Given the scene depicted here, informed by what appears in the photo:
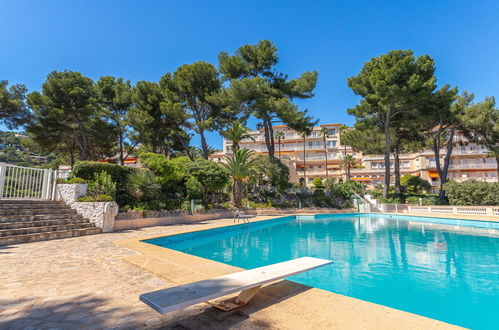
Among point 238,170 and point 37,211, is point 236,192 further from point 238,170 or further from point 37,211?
point 37,211

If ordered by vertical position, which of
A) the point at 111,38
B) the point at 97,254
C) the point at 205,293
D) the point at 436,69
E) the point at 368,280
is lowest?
the point at 368,280

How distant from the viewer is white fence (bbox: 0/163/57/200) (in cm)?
1126

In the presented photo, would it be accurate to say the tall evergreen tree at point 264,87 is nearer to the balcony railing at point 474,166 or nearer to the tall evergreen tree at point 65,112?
the tall evergreen tree at point 65,112

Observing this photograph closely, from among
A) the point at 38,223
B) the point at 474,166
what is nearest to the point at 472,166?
the point at 474,166

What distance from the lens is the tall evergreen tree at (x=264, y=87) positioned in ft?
79.7

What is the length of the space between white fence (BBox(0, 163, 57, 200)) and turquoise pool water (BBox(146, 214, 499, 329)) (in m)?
7.27

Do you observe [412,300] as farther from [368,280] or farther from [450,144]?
[450,144]

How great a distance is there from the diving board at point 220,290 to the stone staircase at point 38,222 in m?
8.46

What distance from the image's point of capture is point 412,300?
466 cm

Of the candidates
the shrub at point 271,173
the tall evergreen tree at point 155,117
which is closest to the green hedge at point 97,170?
the tall evergreen tree at point 155,117

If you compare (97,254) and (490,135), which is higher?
(490,135)

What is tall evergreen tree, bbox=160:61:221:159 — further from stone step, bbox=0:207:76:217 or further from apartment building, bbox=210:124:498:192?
stone step, bbox=0:207:76:217

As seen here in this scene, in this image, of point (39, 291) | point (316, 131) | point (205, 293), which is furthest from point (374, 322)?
point (316, 131)

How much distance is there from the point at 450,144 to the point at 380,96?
11741mm
